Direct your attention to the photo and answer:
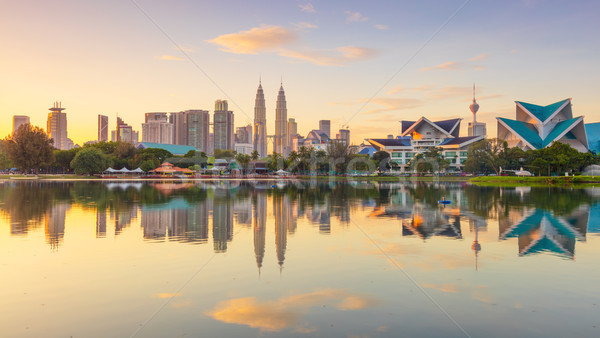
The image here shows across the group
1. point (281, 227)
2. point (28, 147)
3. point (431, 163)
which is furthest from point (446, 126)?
point (281, 227)

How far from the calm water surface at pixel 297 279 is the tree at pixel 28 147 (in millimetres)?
76730

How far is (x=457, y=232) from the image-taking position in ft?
55.7

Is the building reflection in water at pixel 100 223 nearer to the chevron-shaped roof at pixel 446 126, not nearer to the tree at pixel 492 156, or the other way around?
the tree at pixel 492 156

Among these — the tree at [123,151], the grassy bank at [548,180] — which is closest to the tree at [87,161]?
the tree at [123,151]

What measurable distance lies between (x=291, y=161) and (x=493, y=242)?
95466 millimetres

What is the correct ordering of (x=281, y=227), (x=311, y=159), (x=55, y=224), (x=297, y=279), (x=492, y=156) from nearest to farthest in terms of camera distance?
(x=297, y=279) → (x=281, y=227) → (x=55, y=224) → (x=492, y=156) → (x=311, y=159)

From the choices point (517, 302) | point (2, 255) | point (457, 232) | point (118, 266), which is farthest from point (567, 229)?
point (2, 255)

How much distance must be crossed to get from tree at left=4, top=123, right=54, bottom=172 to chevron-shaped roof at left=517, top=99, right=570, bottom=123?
116m

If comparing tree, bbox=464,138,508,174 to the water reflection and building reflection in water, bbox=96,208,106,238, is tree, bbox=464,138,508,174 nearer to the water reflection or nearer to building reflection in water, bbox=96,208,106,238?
the water reflection

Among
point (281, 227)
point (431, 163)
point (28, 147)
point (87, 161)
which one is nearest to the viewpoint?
point (281, 227)

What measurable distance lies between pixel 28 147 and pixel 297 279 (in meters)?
91.6

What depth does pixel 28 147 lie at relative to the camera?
83125mm

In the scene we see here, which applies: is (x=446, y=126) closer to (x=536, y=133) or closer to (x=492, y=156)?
(x=536, y=133)

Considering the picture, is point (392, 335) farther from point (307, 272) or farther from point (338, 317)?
point (307, 272)
